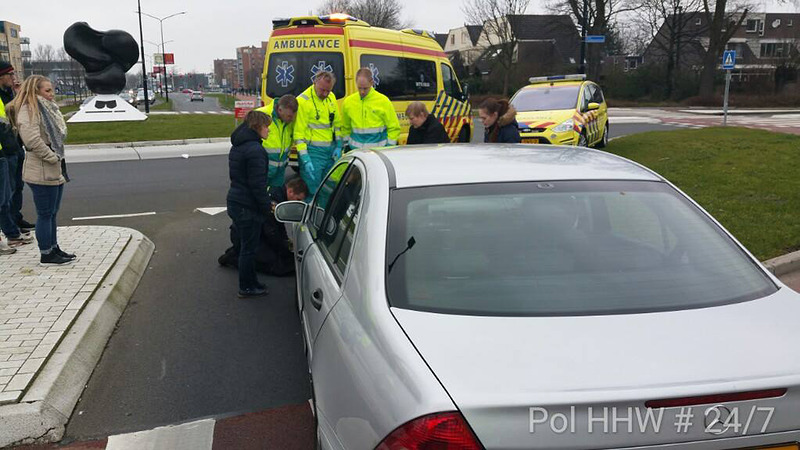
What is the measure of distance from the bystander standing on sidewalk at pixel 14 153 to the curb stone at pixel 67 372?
5.49ft

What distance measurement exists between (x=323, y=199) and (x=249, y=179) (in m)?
1.43

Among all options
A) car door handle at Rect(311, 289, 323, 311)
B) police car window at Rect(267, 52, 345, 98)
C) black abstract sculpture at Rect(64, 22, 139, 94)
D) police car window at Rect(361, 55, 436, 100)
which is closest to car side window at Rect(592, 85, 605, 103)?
police car window at Rect(361, 55, 436, 100)

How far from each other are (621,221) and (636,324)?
2.63 feet

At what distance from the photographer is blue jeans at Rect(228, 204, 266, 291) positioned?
17.5 feet

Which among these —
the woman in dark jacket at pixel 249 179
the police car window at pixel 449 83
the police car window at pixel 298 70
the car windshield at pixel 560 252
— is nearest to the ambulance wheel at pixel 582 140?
the police car window at pixel 449 83

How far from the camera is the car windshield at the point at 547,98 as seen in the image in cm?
1309

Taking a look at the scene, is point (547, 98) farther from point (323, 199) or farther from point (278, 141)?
point (323, 199)

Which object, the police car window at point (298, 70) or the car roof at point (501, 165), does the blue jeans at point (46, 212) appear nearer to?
the car roof at point (501, 165)

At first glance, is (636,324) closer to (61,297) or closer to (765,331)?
(765,331)

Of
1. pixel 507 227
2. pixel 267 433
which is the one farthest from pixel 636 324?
pixel 267 433

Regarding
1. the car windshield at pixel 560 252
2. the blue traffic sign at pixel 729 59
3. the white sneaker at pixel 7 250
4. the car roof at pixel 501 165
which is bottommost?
the white sneaker at pixel 7 250

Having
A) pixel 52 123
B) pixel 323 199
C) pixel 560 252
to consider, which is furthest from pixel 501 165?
pixel 52 123

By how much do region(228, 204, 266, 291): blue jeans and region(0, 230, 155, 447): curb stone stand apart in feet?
3.37

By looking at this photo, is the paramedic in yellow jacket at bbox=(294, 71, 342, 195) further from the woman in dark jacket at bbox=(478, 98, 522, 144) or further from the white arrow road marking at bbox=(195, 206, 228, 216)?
the white arrow road marking at bbox=(195, 206, 228, 216)
